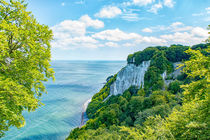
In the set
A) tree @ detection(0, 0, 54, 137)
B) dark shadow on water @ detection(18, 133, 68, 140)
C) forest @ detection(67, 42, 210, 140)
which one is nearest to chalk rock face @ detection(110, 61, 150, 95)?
forest @ detection(67, 42, 210, 140)

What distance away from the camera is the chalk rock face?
46812 mm

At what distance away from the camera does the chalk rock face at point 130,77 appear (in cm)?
4681

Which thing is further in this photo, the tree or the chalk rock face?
the chalk rock face

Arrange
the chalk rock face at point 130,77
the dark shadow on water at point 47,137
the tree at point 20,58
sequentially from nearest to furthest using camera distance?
the tree at point 20,58 < the dark shadow on water at point 47,137 < the chalk rock face at point 130,77

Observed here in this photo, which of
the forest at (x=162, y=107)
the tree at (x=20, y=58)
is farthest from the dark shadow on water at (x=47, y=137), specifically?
the tree at (x=20, y=58)

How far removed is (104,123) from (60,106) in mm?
36641

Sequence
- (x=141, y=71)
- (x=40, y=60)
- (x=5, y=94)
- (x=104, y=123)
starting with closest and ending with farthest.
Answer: (x=5, y=94) → (x=40, y=60) → (x=104, y=123) → (x=141, y=71)

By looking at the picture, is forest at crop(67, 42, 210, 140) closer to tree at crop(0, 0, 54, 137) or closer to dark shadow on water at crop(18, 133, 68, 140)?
tree at crop(0, 0, 54, 137)

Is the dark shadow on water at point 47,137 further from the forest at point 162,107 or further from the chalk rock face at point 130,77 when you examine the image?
the chalk rock face at point 130,77

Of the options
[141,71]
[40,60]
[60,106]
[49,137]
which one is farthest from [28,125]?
[40,60]

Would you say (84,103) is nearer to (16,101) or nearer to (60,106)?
(60,106)

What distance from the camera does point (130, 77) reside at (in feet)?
170

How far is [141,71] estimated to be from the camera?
47500mm

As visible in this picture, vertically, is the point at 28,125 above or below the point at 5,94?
A: below
